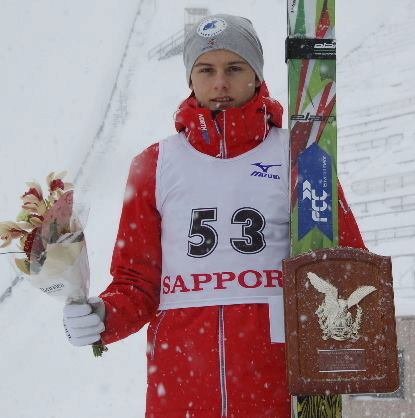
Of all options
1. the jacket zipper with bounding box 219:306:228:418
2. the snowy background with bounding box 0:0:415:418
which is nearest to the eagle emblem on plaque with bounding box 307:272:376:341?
the jacket zipper with bounding box 219:306:228:418

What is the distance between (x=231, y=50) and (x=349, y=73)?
1416 cm

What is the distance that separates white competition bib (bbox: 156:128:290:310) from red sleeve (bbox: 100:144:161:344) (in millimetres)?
41

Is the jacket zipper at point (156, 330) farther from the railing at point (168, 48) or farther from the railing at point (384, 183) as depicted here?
the railing at point (168, 48)

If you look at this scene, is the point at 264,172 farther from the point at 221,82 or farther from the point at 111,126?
the point at 111,126

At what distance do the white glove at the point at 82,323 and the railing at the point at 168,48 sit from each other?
1930cm

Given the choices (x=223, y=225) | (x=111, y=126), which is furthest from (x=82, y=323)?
(x=111, y=126)

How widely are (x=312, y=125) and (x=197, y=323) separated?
2.09ft

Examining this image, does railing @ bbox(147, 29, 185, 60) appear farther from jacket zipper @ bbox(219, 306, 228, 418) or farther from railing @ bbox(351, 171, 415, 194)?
jacket zipper @ bbox(219, 306, 228, 418)

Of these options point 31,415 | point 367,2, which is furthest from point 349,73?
point 31,415

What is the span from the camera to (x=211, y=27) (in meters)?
2.42

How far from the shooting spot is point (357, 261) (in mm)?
1936

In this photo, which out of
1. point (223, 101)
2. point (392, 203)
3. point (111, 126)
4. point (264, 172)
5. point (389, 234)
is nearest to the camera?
point (264, 172)

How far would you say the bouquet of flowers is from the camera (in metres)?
1.90

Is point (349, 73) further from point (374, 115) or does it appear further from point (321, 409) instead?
point (321, 409)
